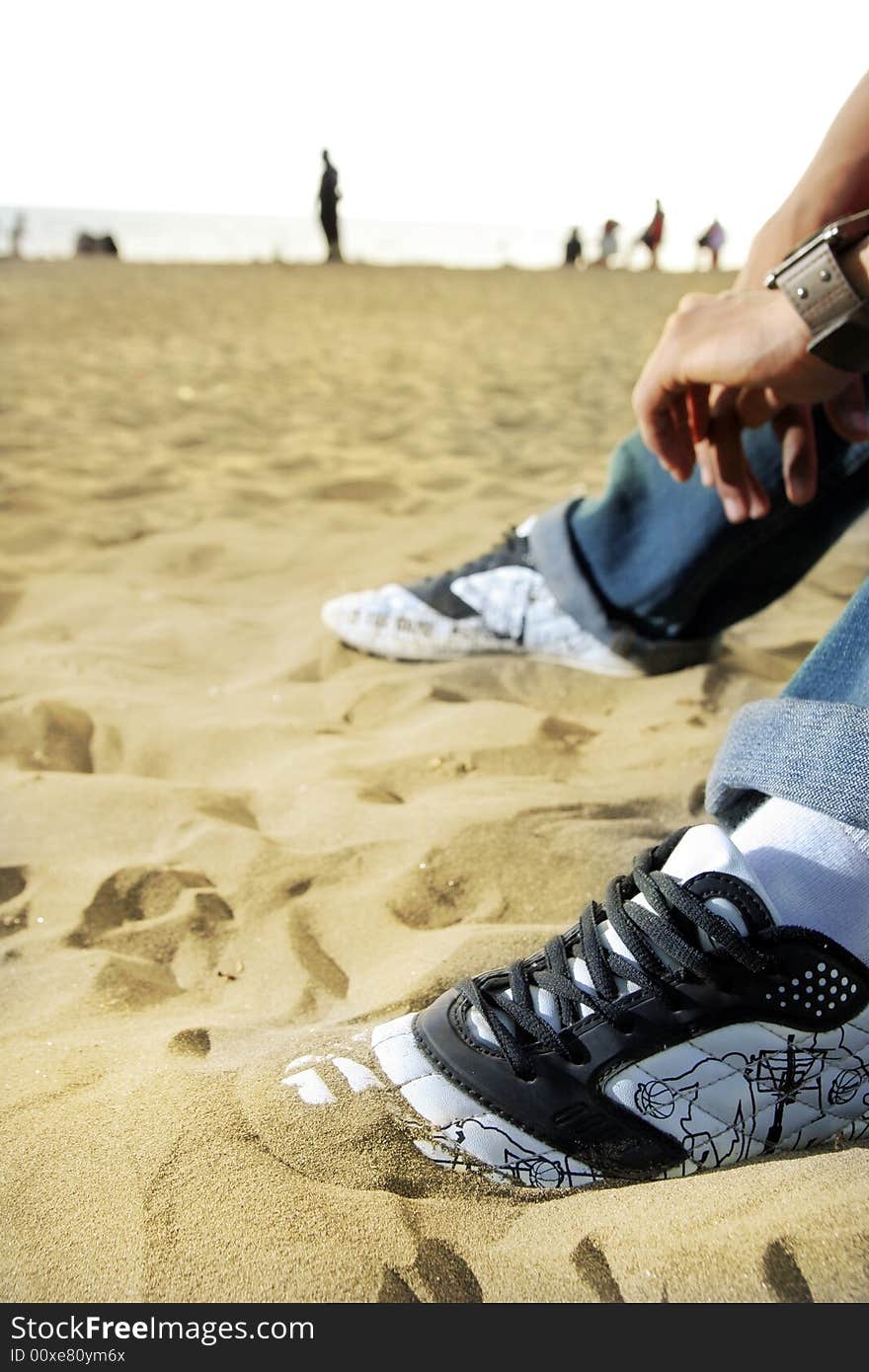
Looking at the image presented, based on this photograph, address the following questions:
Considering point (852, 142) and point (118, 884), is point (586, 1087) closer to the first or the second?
point (118, 884)

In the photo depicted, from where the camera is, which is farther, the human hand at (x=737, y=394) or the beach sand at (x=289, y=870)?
the human hand at (x=737, y=394)

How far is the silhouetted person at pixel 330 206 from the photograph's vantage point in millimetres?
16031

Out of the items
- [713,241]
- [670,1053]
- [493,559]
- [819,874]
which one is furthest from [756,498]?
[713,241]

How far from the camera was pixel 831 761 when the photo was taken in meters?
0.99

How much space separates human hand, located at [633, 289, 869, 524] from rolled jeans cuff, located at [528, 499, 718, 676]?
338mm

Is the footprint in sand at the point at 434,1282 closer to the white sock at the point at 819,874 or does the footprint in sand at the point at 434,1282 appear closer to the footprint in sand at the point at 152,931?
the white sock at the point at 819,874

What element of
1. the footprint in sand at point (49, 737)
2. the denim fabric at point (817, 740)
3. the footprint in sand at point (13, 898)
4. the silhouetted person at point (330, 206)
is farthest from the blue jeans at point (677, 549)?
the silhouetted person at point (330, 206)

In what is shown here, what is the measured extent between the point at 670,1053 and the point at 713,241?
1923 centimetres

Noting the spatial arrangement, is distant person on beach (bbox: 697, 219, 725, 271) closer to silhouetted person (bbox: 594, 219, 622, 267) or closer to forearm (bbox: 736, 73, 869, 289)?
silhouetted person (bbox: 594, 219, 622, 267)

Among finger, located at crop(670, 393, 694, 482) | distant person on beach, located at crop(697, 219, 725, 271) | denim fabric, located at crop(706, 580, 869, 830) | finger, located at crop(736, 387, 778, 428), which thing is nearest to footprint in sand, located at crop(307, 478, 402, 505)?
finger, located at crop(670, 393, 694, 482)

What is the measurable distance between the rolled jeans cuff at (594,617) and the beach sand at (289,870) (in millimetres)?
54

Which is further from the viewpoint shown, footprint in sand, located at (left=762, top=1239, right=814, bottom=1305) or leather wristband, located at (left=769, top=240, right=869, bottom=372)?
leather wristband, located at (left=769, top=240, right=869, bottom=372)

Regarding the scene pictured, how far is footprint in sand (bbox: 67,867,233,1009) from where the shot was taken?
51.3 inches

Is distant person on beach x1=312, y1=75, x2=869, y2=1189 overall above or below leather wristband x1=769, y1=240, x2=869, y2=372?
below
